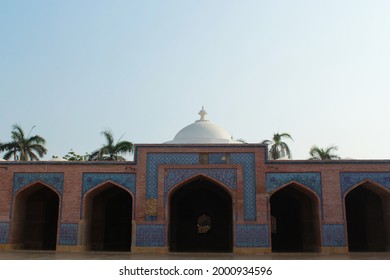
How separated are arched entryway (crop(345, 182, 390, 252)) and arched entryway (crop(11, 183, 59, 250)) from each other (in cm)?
1436

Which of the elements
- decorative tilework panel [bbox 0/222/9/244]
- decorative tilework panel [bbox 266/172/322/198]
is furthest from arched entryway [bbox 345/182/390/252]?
decorative tilework panel [bbox 0/222/9/244]

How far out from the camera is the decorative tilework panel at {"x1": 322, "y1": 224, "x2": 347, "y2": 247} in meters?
17.2

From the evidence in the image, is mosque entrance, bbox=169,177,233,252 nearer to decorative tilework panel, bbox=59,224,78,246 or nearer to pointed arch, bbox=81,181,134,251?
pointed arch, bbox=81,181,134,251

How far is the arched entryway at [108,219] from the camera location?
18.6 metres

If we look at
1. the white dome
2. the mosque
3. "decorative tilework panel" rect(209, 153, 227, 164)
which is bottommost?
the mosque

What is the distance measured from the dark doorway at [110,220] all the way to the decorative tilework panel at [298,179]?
7.00 metres

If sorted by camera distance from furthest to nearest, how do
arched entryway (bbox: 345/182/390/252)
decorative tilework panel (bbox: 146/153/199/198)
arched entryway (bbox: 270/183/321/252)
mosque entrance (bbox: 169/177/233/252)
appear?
mosque entrance (bbox: 169/177/233/252)
arched entryway (bbox: 270/183/321/252)
arched entryway (bbox: 345/182/390/252)
decorative tilework panel (bbox: 146/153/199/198)

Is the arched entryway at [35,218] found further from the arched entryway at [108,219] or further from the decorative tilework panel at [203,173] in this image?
the decorative tilework panel at [203,173]

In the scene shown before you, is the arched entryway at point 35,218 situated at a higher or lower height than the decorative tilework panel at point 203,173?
lower

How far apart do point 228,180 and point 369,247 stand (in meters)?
7.96

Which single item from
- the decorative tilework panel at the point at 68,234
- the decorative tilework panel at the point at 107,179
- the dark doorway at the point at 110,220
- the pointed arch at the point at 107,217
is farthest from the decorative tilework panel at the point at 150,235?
the dark doorway at the point at 110,220

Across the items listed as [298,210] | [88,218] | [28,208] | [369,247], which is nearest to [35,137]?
[28,208]

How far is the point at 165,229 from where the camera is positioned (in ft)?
56.7

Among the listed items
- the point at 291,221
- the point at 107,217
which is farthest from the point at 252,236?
the point at 107,217
